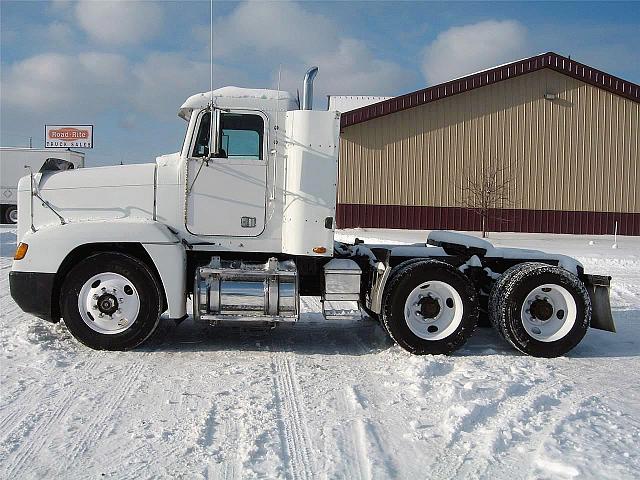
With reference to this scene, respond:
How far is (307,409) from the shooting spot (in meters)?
4.62

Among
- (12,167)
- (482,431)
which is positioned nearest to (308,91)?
(482,431)

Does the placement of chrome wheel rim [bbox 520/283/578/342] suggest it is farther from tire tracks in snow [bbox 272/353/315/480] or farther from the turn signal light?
the turn signal light

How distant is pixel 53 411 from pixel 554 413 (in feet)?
13.1

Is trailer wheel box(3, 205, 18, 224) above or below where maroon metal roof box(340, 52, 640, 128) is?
below

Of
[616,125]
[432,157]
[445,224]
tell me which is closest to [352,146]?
[432,157]

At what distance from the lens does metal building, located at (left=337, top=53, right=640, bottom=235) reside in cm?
2639

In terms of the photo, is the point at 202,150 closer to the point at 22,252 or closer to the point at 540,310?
the point at 22,252

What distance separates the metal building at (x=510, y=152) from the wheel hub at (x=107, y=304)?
67.8 ft

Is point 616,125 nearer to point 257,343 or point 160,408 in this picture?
point 257,343

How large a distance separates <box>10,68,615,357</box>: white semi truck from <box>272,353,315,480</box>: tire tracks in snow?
775 mm

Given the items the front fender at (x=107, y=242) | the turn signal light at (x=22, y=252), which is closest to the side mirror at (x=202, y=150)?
the front fender at (x=107, y=242)

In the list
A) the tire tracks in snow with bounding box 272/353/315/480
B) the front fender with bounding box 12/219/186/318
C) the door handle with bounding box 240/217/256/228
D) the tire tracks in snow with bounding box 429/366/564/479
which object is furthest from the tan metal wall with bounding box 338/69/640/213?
the tire tracks in snow with bounding box 429/366/564/479

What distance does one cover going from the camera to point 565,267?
7.06m

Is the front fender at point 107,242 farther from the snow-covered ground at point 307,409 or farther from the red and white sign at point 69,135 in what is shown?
the red and white sign at point 69,135
